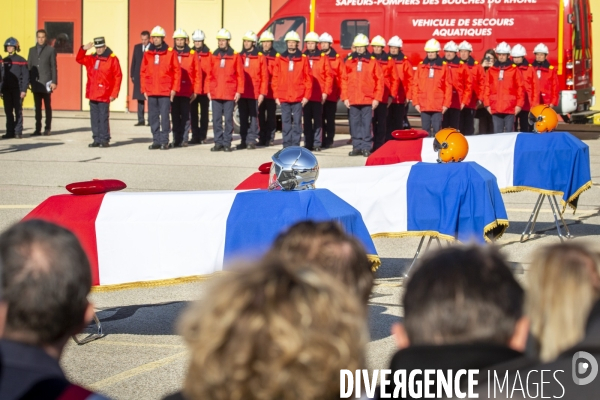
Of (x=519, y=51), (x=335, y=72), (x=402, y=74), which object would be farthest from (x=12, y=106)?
(x=519, y=51)

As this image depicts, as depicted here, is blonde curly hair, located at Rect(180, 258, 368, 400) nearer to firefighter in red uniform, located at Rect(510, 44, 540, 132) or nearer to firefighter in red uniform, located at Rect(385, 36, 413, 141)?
firefighter in red uniform, located at Rect(510, 44, 540, 132)

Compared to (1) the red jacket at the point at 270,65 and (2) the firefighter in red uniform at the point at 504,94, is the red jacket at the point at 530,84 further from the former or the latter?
(1) the red jacket at the point at 270,65

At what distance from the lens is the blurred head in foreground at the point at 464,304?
223cm

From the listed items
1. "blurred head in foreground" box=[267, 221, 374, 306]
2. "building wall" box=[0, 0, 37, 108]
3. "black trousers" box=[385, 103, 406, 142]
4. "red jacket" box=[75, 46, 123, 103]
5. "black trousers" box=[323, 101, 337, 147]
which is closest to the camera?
"blurred head in foreground" box=[267, 221, 374, 306]

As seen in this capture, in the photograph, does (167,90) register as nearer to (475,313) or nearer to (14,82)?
(14,82)

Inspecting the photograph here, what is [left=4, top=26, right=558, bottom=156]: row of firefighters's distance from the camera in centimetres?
1847

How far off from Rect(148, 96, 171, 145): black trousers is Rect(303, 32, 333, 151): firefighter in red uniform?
108 inches

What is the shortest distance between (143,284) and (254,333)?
4.32 meters

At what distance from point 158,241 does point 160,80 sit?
1284 centimetres

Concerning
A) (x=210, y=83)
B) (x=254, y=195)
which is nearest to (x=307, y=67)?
(x=210, y=83)

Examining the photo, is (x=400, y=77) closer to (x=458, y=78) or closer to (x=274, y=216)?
(x=458, y=78)

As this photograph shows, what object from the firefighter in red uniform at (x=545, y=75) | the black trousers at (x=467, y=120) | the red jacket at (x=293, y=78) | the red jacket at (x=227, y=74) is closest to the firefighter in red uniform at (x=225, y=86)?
the red jacket at (x=227, y=74)

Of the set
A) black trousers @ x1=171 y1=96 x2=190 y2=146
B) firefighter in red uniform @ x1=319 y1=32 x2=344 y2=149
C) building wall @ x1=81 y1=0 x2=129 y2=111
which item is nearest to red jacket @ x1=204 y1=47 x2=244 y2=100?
black trousers @ x1=171 y1=96 x2=190 y2=146

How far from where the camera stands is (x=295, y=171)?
6230 mm
